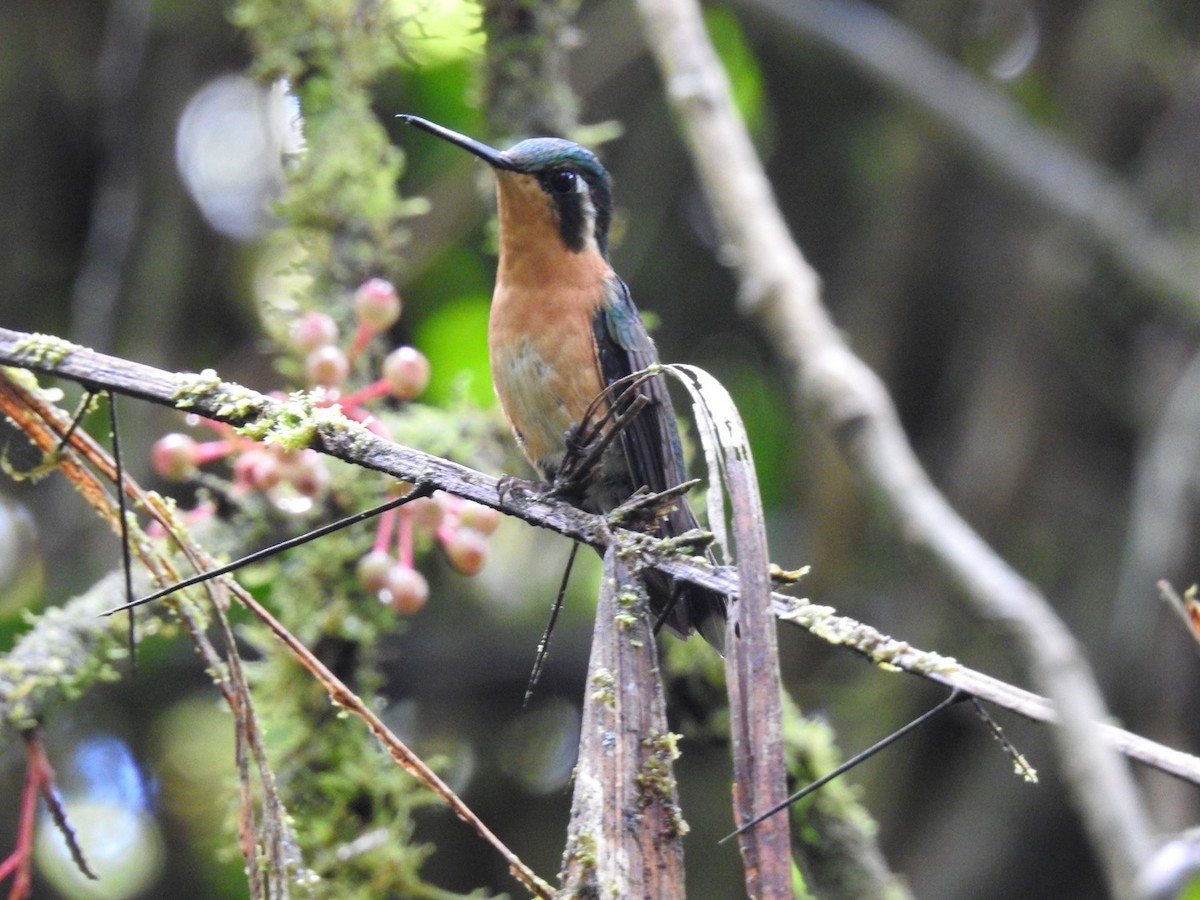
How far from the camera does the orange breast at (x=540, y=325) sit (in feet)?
10.6

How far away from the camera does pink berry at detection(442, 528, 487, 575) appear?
8.87 feet

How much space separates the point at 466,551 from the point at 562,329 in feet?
2.69

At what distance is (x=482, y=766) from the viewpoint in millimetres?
5566

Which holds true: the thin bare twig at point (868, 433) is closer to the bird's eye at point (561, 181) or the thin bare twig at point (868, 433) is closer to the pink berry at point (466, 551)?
the bird's eye at point (561, 181)

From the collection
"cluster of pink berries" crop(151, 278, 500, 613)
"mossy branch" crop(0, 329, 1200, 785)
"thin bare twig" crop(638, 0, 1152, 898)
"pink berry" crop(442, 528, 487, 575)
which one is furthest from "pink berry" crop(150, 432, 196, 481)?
"thin bare twig" crop(638, 0, 1152, 898)

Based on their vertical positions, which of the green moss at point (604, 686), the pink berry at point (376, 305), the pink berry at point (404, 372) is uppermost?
the pink berry at point (376, 305)

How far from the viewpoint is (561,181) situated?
11.5ft

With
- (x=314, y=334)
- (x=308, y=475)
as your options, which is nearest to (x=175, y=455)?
(x=308, y=475)

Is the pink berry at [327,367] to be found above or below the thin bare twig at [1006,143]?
below

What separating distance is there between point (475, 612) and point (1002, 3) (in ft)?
13.8

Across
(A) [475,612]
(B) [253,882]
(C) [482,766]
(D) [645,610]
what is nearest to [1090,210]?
(A) [475,612]

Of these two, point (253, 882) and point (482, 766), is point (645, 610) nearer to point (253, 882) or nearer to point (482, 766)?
point (253, 882)

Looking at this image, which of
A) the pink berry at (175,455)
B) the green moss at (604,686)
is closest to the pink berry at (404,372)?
the pink berry at (175,455)

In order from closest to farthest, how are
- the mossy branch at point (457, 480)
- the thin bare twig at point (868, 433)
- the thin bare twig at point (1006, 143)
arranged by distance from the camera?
the mossy branch at point (457, 480), the thin bare twig at point (868, 433), the thin bare twig at point (1006, 143)
